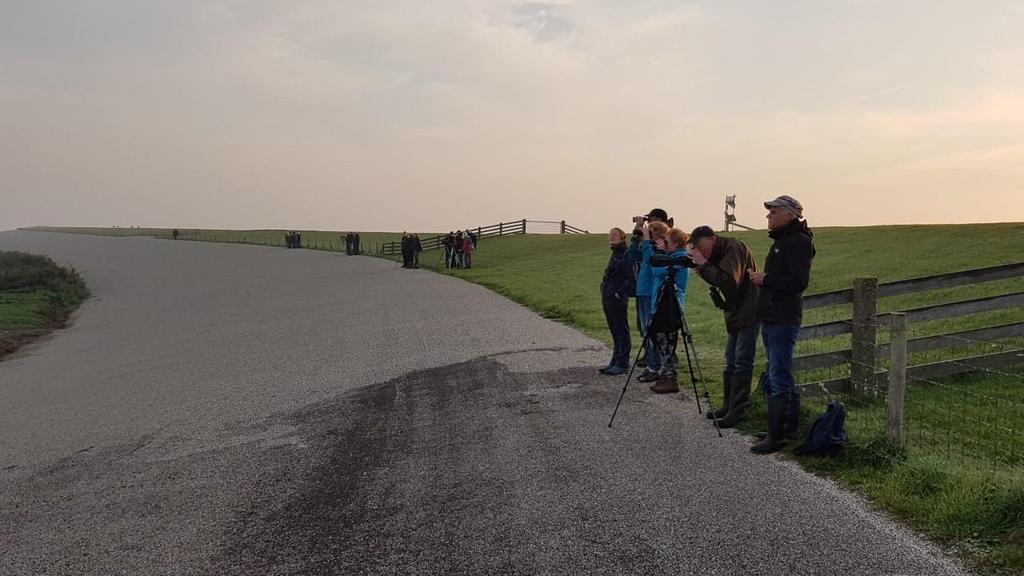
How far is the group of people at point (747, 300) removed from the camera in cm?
545

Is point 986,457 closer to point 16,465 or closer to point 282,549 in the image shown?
point 282,549

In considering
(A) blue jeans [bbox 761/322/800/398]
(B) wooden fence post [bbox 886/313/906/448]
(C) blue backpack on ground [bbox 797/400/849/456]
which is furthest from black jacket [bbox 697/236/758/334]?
(B) wooden fence post [bbox 886/313/906/448]

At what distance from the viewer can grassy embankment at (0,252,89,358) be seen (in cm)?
2220

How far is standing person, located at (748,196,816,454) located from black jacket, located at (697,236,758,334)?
0.27 metres

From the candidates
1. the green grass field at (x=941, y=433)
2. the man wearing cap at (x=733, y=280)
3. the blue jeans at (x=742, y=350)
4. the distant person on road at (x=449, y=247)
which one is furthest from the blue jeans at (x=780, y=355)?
the distant person on road at (x=449, y=247)

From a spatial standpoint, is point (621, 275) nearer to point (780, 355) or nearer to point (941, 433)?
point (780, 355)

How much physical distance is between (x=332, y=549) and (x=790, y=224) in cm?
433

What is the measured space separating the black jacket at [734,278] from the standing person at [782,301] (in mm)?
266

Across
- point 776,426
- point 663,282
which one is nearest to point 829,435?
point 776,426

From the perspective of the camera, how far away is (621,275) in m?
9.08

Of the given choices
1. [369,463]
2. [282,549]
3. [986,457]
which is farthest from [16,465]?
[986,457]

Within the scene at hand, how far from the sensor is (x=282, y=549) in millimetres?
4762

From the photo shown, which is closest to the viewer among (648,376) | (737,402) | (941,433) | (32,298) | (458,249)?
(941,433)

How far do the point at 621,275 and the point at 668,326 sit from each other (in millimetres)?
2054
